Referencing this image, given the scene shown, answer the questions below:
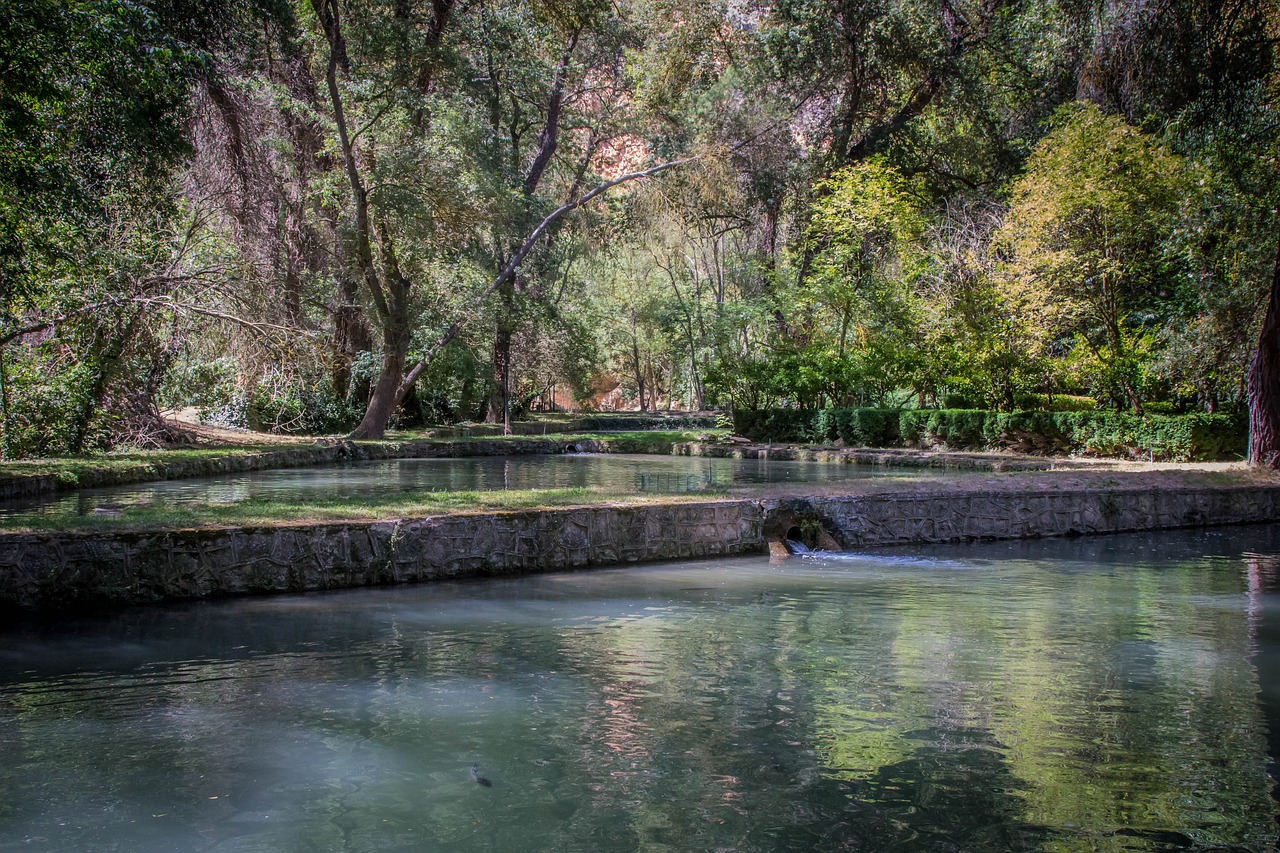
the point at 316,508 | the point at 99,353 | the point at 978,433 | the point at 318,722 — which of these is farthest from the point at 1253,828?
the point at 978,433

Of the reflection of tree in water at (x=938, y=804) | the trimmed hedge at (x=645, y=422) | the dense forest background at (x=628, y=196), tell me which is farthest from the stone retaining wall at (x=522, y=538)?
the trimmed hedge at (x=645, y=422)

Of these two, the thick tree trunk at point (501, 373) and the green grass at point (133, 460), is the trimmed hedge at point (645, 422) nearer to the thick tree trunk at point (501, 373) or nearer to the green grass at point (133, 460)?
the thick tree trunk at point (501, 373)

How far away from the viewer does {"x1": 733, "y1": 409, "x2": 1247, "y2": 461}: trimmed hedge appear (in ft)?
58.3

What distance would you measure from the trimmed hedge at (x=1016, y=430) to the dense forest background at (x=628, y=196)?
874 millimetres

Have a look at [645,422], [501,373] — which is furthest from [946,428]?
[645,422]

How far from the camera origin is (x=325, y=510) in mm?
9023

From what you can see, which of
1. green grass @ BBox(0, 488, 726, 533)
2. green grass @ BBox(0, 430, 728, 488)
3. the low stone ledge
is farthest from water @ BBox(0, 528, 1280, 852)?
the low stone ledge

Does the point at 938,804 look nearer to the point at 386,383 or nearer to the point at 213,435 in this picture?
the point at 213,435

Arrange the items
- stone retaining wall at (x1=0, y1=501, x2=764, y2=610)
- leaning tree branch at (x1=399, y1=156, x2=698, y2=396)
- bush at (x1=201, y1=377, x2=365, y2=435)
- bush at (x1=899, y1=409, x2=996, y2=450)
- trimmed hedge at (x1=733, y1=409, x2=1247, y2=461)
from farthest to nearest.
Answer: leaning tree branch at (x1=399, y1=156, x2=698, y2=396), bush at (x1=201, y1=377, x2=365, y2=435), bush at (x1=899, y1=409, x2=996, y2=450), trimmed hedge at (x1=733, y1=409, x2=1247, y2=461), stone retaining wall at (x1=0, y1=501, x2=764, y2=610)

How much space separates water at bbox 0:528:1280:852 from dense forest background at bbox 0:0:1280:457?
6077 millimetres

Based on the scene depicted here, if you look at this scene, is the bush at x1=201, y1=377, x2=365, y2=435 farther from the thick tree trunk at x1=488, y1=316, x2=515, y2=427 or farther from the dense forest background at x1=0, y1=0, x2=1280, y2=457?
the thick tree trunk at x1=488, y1=316, x2=515, y2=427

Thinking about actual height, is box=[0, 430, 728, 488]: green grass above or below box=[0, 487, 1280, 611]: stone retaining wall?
above

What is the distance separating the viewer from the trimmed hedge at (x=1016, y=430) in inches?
699

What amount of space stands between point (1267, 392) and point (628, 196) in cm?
2100
